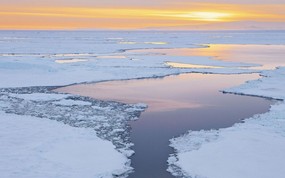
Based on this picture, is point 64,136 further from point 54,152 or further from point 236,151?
point 236,151

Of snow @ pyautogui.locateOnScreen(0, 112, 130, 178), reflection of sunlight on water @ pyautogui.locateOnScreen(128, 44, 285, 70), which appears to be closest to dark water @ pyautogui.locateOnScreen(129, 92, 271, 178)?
snow @ pyautogui.locateOnScreen(0, 112, 130, 178)

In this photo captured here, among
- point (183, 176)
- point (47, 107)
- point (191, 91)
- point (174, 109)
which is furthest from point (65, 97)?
point (183, 176)

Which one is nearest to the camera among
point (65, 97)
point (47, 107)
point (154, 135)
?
point (154, 135)

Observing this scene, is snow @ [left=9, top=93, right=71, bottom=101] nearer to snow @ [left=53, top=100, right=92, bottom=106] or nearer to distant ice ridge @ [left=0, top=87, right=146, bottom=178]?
distant ice ridge @ [left=0, top=87, right=146, bottom=178]

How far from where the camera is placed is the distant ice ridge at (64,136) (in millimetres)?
6902

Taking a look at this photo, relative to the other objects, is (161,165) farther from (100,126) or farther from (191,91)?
(191,91)

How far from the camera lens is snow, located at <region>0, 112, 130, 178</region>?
6754mm

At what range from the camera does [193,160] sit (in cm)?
742

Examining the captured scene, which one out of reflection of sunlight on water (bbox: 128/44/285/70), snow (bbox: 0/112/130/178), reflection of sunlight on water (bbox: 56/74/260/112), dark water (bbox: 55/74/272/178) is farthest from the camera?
reflection of sunlight on water (bbox: 128/44/285/70)

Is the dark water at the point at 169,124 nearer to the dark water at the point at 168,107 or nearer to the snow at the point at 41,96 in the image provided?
the dark water at the point at 168,107

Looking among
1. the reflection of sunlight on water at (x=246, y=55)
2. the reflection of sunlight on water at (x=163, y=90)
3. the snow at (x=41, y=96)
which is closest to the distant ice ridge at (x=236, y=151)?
the reflection of sunlight on water at (x=163, y=90)

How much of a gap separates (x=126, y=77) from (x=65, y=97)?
553 cm

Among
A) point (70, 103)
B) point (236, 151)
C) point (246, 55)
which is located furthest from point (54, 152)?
point (246, 55)

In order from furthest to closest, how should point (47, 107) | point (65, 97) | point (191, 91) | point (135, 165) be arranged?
point (191, 91), point (65, 97), point (47, 107), point (135, 165)
